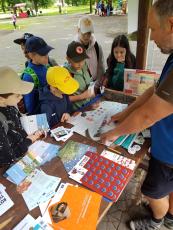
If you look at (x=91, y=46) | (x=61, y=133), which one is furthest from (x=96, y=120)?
(x=91, y=46)

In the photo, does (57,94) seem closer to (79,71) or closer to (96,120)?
(96,120)

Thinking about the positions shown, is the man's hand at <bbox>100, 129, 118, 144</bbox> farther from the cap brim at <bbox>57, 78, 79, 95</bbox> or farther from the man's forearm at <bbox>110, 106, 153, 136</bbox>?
the cap brim at <bbox>57, 78, 79, 95</bbox>

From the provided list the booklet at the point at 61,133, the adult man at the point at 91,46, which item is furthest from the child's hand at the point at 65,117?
the adult man at the point at 91,46

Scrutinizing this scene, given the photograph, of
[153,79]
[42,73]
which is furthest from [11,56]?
[153,79]

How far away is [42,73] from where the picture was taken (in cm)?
238

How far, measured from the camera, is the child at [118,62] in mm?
2559

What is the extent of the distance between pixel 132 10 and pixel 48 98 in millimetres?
1619

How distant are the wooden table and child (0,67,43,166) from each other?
139 mm

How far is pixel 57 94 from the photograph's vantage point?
200 cm

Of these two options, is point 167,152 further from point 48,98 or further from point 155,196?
point 48,98

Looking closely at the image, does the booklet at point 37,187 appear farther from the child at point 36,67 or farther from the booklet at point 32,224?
the child at point 36,67

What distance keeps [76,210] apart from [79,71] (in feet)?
5.18

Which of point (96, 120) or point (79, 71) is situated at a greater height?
point (79, 71)

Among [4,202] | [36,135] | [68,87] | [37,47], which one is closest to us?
[4,202]
